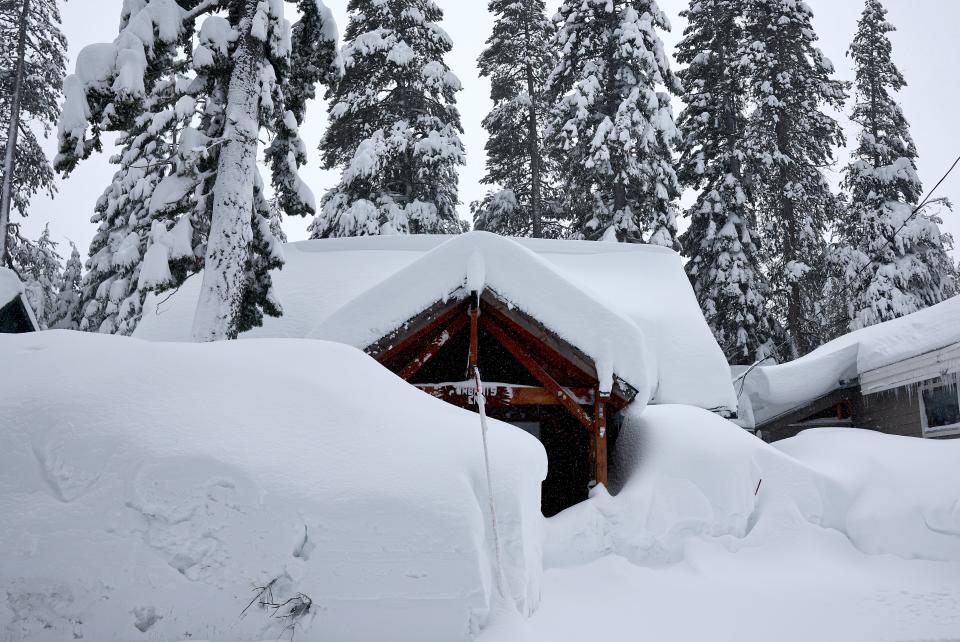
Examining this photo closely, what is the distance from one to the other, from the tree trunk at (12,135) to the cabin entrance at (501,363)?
53.2ft

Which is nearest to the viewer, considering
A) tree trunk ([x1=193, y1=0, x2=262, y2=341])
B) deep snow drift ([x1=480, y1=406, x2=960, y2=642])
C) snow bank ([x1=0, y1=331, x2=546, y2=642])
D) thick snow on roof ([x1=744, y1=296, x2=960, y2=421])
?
snow bank ([x1=0, y1=331, x2=546, y2=642])

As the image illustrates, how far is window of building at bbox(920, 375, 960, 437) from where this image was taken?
430 inches

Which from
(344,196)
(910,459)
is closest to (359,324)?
(910,459)

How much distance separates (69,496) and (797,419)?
14.3 metres

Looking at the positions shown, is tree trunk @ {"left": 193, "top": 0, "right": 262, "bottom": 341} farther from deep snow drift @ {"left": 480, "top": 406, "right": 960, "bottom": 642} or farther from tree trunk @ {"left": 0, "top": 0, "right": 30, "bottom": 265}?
tree trunk @ {"left": 0, "top": 0, "right": 30, "bottom": 265}

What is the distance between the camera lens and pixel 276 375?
177 inches

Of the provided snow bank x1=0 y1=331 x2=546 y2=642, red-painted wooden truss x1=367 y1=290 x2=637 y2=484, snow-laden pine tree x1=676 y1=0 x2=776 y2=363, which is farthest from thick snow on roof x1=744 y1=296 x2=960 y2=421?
snow bank x1=0 y1=331 x2=546 y2=642

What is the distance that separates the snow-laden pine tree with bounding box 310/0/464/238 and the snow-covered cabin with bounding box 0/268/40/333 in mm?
8624

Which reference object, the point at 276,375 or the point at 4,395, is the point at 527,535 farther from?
the point at 4,395

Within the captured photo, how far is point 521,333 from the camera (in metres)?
8.34

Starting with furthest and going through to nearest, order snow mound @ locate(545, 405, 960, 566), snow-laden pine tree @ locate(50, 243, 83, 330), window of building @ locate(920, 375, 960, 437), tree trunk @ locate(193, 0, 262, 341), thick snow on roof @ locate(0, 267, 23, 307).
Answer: snow-laden pine tree @ locate(50, 243, 83, 330), window of building @ locate(920, 375, 960, 437), thick snow on roof @ locate(0, 267, 23, 307), tree trunk @ locate(193, 0, 262, 341), snow mound @ locate(545, 405, 960, 566)

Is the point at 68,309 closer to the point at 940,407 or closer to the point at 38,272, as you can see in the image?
the point at 38,272

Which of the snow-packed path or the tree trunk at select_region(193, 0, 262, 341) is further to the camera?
the tree trunk at select_region(193, 0, 262, 341)

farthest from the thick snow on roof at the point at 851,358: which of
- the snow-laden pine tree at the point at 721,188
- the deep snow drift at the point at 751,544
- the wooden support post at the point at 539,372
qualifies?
the wooden support post at the point at 539,372
